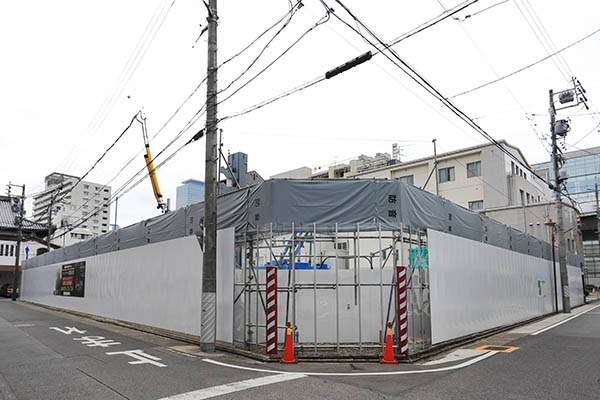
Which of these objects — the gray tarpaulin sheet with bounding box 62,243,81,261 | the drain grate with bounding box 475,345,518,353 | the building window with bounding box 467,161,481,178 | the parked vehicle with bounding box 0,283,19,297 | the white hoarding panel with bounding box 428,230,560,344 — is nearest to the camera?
the drain grate with bounding box 475,345,518,353

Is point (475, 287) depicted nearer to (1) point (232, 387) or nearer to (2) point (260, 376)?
(2) point (260, 376)

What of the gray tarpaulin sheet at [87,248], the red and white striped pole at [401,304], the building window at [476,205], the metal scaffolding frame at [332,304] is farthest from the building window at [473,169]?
the red and white striped pole at [401,304]

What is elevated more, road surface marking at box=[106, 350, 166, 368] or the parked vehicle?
road surface marking at box=[106, 350, 166, 368]

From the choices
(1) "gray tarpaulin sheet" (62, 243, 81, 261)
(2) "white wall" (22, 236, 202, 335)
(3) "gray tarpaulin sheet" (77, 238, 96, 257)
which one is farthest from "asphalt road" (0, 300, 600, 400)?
(1) "gray tarpaulin sheet" (62, 243, 81, 261)

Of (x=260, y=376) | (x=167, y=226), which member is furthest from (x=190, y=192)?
(x=260, y=376)

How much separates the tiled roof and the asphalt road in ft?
130

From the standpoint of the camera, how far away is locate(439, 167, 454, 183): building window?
4484 cm

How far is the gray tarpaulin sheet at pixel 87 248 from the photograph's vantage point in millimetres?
23661

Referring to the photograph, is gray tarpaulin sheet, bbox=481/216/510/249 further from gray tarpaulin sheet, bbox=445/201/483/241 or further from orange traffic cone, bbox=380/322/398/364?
orange traffic cone, bbox=380/322/398/364

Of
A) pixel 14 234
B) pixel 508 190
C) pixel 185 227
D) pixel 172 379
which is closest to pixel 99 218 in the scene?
pixel 14 234

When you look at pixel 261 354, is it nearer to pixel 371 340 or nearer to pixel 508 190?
pixel 371 340

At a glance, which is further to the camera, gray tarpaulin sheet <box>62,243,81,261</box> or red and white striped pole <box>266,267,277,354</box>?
gray tarpaulin sheet <box>62,243,81,261</box>

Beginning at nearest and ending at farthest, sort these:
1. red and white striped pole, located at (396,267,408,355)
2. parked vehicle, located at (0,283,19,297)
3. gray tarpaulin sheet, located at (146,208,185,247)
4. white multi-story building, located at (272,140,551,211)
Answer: red and white striped pole, located at (396,267,408,355)
gray tarpaulin sheet, located at (146,208,185,247)
white multi-story building, located at (272,140,551,211)
parked vehicle, located at (0,283,19,297)

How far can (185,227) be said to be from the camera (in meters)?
15.2
